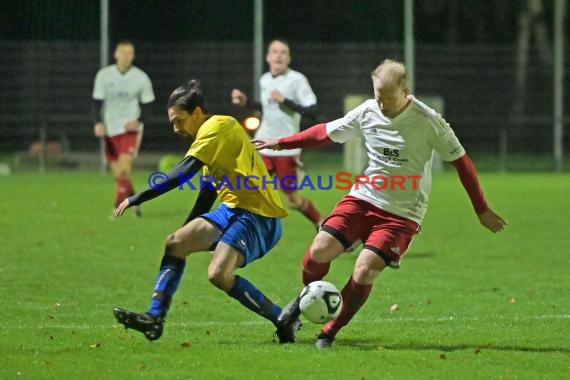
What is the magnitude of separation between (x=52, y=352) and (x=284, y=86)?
7.62m

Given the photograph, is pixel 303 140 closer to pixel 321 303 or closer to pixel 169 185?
pixel 169 185

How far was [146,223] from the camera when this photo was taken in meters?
15.1

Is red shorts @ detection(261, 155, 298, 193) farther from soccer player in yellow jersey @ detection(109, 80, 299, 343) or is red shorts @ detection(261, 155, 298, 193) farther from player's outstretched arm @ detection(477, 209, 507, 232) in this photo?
player's outstretched arm @ detection(477, 209, 507, 232)

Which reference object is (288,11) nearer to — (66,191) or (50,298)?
(66,191)

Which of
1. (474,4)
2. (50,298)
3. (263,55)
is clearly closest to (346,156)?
(263,55)

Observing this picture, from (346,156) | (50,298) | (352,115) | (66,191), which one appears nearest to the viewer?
(352,115)

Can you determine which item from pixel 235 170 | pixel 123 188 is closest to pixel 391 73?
pixel 235 170

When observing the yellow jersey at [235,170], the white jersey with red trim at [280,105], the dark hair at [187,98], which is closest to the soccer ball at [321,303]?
the yellow jersey at [235,170]

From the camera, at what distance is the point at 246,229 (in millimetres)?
7617

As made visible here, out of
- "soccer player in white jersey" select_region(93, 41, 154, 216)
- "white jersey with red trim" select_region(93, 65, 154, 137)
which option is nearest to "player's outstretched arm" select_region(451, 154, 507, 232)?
"soccer player in white jersey" select_region(93, 41, 154, 216)

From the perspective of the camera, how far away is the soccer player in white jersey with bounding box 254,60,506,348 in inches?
297

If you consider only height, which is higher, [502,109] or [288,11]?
[288,11]

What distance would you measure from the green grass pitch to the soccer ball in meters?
0.22

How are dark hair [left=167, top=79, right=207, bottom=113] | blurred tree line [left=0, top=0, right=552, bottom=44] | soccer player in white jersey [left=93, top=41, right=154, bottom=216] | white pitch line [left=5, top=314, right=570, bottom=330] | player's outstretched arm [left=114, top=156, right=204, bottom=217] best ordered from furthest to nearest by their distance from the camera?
blurred tree line [left=0, top=0, right=552, bottom=44] < soccer player in white jersey [left=93, top=41, right=154, bottom=216] < white pitch line [left=5, top=314, right=570, bottom=330] < dark hair [left=167, top=79, right=207, bottom=113] < player's outstretched arm [left=114, top=156, right=204, bottom=217]
